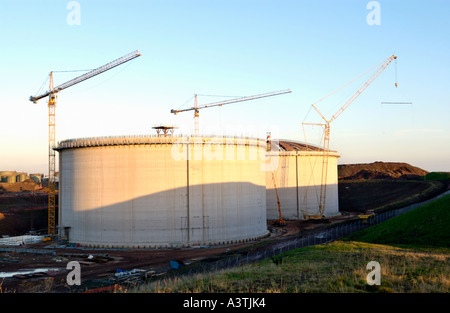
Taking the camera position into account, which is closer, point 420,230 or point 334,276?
point 334,276

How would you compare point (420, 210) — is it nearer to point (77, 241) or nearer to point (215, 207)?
point (215, 207)

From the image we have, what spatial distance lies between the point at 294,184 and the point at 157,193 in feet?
143

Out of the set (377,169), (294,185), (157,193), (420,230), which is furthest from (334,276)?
(377,169)

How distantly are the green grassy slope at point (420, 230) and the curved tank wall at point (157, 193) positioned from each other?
19129mm

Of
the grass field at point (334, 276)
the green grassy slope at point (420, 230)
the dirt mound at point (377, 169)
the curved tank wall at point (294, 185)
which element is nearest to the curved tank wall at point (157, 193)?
the green grassy slope at point (420, 230)

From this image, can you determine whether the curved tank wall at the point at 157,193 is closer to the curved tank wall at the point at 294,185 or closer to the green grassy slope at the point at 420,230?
the green grassy slope at the point at 420,230

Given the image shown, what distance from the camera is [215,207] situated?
53.5 meters

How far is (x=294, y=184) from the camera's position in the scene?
87.0 metres

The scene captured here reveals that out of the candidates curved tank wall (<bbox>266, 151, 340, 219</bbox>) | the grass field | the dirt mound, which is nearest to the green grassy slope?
the grass field

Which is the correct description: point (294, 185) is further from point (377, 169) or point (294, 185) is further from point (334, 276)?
point (377, 169)

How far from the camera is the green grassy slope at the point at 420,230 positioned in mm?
33772

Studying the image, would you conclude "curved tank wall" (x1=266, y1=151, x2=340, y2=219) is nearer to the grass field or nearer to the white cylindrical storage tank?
the white cylindrical storage tank

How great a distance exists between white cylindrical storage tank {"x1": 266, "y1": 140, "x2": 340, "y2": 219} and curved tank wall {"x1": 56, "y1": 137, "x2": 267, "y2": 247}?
102 ft

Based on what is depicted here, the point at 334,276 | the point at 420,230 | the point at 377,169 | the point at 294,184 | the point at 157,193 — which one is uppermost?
the point at 377,169
